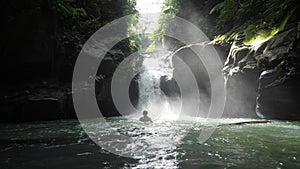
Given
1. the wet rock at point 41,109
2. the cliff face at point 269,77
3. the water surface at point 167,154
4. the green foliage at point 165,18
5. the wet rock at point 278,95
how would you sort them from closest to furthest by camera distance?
the water surface at point 167,154 < the wet rock at point 278,95 < the cliff face at point 269,77 < the wet rock at point 41,109 < the green foliage at point 165,18

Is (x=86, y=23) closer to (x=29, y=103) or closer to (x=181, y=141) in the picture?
(x=29, y=103)

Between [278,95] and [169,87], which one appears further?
[169,87]

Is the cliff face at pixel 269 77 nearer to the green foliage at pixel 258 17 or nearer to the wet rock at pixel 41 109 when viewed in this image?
the green foliage at pixel 258 17

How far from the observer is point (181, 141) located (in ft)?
19.7

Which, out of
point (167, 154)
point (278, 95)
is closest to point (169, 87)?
point (278, 95)

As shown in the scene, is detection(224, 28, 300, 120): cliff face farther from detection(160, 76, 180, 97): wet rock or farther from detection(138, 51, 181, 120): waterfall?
A: detection(138, 51, 181, 120): waterfall

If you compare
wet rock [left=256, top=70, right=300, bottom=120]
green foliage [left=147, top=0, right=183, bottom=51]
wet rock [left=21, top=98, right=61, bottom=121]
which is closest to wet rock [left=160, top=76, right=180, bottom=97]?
wet rock [left=256, top=70, right=300, bottom=120]

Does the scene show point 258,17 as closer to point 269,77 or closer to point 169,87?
point 269,77

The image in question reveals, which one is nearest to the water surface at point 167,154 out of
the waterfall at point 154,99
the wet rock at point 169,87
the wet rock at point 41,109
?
the wet rock at point 41,109

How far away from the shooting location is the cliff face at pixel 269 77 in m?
9.69

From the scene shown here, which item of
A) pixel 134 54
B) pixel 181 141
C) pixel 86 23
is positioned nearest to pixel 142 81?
pixel 134 54

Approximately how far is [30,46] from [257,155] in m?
12.3

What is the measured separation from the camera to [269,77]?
10211 mm

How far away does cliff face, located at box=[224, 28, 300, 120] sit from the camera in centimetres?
969
